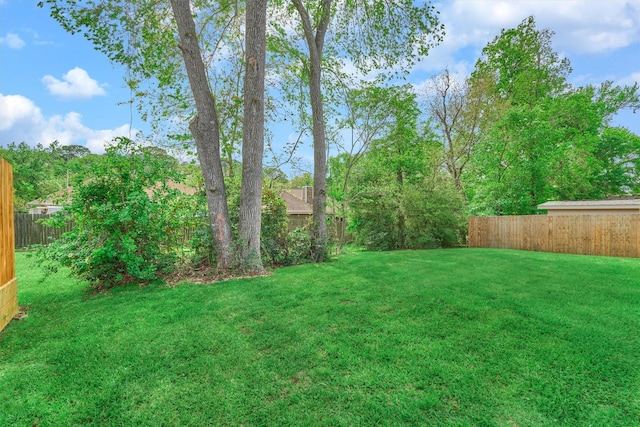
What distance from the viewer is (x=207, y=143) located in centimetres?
568

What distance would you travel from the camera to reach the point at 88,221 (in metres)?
4.82

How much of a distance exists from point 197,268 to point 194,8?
6122 mm

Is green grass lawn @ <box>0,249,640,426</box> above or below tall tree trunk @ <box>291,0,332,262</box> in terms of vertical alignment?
below

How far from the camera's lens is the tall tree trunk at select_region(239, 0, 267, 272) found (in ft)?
18.9

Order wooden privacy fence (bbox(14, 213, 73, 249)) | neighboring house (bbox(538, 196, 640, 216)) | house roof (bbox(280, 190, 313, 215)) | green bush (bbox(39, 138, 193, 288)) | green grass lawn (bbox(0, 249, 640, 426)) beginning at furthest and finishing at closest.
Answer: house roof (bbox(280, 190, 313, 215))
wooden privacy fence (bbox(14, 213, 73, 249))
neighboring house (bbox(538, 196, 640, 216))
green bush (bbox(39, 138, 193, 288))
green grass lawn (bbox(0, 249, 640, 426))

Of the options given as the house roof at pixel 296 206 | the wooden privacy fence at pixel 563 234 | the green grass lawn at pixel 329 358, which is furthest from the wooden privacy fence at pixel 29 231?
the wooden privacy fence at pixel 563 234

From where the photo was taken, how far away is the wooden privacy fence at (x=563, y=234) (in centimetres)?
995

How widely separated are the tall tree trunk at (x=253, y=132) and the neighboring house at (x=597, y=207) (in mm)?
13423

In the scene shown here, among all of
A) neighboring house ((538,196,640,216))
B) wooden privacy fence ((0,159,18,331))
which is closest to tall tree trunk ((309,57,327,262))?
wooden privacy fence ((0,159,18,331))

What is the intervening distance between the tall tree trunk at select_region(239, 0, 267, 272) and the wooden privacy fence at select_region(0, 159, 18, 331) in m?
3.03

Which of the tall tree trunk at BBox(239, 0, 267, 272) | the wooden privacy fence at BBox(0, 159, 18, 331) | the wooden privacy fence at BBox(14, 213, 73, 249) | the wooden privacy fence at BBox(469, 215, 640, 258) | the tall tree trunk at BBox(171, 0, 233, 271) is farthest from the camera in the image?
the wooden privacy fence at BBox(14, 213, 73, 249)

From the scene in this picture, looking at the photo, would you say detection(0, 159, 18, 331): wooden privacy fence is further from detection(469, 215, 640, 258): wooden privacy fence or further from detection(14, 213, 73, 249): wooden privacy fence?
detection(469, 215, 640, 258): wooden privacy fence

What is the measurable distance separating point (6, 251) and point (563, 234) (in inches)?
573

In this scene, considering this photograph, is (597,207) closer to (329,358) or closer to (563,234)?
(563,234)
